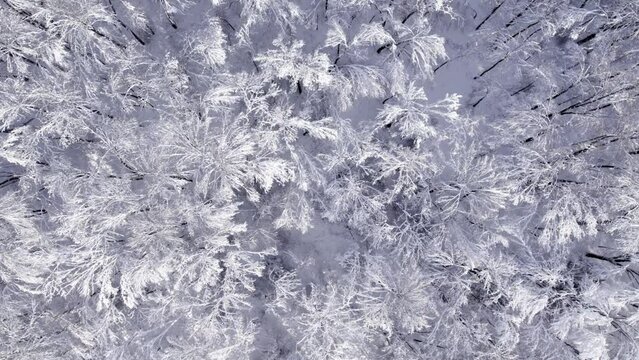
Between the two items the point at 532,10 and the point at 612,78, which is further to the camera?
the point at 532,10

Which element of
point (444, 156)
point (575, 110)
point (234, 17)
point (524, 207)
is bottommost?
point (524, 207)

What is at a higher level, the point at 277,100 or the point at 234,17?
the point at 234,17

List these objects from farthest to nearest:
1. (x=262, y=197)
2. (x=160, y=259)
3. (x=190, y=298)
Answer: (x=262, y=197) → (x=190, y=298) → (x=160, y=259)

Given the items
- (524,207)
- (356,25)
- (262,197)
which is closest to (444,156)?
(524,207)

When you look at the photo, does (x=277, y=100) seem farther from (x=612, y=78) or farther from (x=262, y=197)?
(x=612, y=78)

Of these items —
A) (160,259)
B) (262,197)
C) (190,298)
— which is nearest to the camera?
(160,259)

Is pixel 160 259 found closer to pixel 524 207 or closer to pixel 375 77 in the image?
pixel 375 77

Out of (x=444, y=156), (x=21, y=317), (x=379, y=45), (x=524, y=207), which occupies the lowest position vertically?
(x=21, y=317)

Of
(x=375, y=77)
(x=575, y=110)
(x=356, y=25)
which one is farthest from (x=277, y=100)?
(x=575, y=110)

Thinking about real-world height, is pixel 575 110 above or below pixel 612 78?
below
